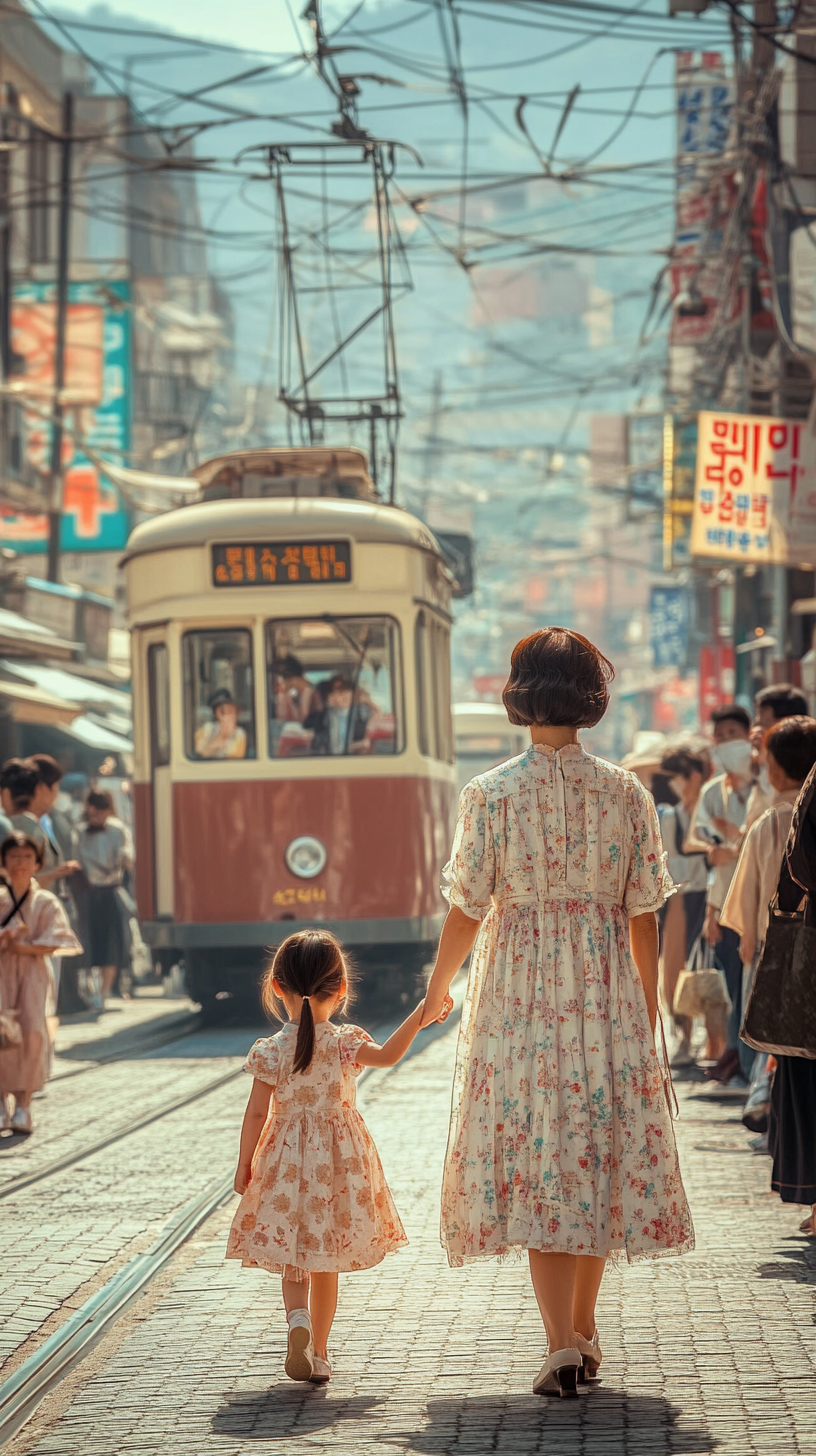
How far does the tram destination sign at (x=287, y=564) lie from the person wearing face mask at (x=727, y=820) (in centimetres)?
389

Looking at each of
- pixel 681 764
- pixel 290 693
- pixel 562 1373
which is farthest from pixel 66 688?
pixel 562 1373

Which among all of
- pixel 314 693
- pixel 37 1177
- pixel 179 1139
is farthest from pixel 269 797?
pixel 37 1177

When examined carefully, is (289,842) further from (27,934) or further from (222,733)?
(27,934)

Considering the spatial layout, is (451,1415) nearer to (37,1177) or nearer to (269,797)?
(37,1177)

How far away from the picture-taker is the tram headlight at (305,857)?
13594 millimetres

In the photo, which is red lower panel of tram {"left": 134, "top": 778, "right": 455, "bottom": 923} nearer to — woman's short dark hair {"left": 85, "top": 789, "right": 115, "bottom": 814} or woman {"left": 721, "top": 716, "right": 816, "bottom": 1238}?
woman's short dark hair {"left": 85, "top": 789, "right": 115, "bottom": 814}

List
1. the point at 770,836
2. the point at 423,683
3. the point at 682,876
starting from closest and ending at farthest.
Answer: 1. the point at 770,836
2. the point at 682,876
3. the point at 423,683

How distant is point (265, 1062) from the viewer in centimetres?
479

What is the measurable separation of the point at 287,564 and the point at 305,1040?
910 cm

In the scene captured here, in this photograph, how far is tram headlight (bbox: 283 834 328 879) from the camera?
13.6 meters

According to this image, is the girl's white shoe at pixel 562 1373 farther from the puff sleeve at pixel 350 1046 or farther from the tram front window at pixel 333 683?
the tram front window at pixel 333 683

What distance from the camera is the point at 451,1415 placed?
4.40 metres

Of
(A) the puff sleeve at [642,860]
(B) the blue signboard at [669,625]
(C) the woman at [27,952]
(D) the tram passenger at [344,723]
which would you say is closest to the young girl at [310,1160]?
(A) the puff sleeve at [642,860]

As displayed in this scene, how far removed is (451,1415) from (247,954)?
1010 centimetres
